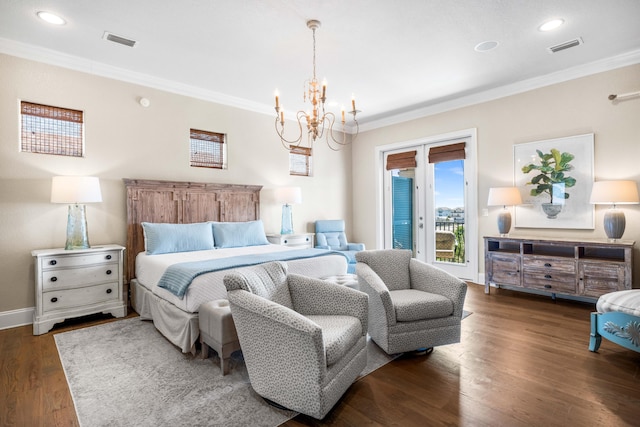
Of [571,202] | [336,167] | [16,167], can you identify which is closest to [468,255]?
[571,202]

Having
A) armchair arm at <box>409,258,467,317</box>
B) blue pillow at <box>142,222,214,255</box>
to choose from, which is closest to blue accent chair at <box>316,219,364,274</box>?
blue pillow at <box>142,222,214,255</box>

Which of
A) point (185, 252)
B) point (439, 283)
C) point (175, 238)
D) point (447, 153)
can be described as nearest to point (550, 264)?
point (439, 283)

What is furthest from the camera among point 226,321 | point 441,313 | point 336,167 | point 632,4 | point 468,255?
point 336,167

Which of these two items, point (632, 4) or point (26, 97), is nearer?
point (632, 4)

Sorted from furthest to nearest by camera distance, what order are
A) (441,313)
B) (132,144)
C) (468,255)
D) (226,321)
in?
(468,255)
(132,144)
(441,313)
(226,321)

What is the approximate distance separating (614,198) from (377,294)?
3.09 meters

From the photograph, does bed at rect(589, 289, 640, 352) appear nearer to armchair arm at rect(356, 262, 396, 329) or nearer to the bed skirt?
armchair arm at rect(356, 262, 396, 329)

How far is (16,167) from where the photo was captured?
3.48 meters

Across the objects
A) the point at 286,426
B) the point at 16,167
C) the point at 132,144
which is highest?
the point at 132,144

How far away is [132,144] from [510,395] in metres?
4.67

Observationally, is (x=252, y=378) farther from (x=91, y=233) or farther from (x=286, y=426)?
(x=91, y=233)

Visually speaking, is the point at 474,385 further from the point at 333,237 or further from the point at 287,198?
the point at 333,237

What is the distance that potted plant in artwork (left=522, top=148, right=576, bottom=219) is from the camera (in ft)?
14.0

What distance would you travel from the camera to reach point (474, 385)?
2.24 m
